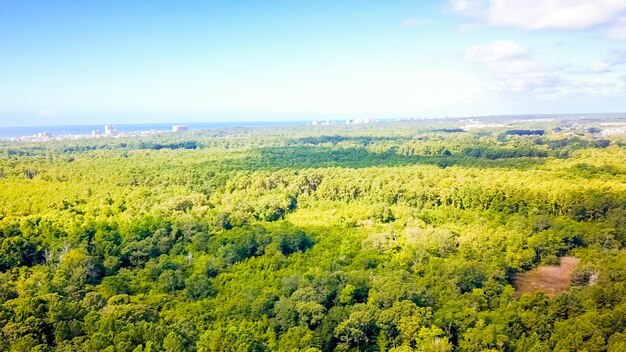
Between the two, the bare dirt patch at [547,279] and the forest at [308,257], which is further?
the bare dirt patch at [547,279]

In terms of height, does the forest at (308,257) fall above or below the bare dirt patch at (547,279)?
above

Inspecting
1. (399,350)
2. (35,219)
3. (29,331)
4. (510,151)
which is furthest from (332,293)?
(510,151)

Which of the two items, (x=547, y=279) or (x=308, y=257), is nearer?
(x=547, y=279)

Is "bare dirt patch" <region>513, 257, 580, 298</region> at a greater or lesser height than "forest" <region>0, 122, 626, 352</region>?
lesser

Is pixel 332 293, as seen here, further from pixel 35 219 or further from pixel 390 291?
pixel 35 219

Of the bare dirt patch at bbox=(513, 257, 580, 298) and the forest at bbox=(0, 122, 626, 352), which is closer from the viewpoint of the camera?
the forest at bbox=(0, 122, 626, 352)
